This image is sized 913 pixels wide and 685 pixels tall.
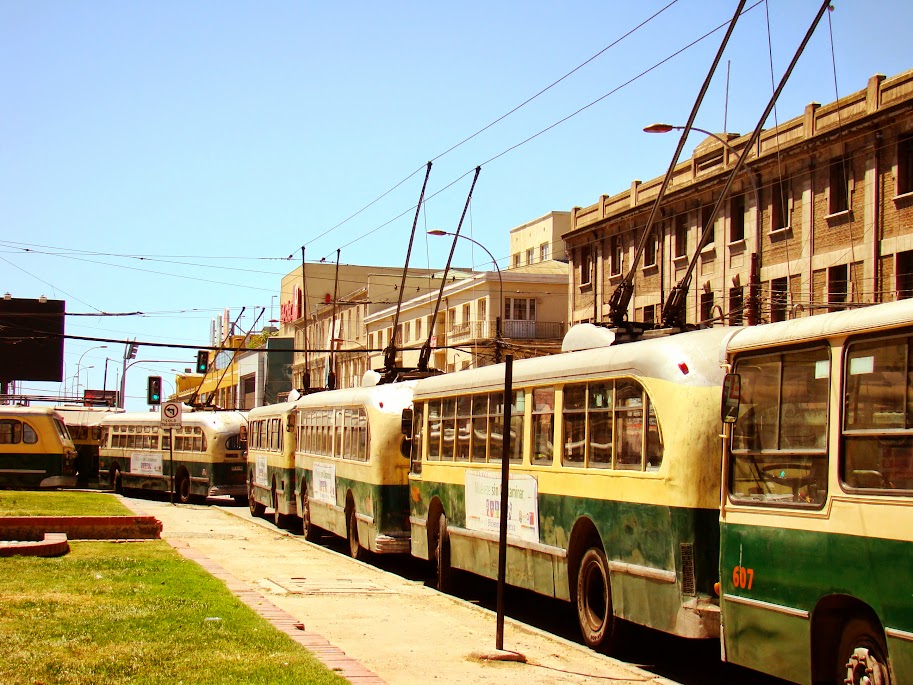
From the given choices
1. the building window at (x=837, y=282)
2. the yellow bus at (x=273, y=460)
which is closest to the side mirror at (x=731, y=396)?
the yellow bus at (x=273, y=460)

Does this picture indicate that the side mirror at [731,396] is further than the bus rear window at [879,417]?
Yes

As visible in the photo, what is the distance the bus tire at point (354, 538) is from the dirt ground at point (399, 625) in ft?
0.85

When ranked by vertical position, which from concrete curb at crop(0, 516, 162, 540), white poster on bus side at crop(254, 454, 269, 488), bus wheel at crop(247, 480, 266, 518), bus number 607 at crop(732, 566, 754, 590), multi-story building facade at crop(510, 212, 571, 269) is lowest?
bus wheel at crop(247, 480, 266, 518)

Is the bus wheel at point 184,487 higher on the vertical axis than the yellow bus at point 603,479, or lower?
lower

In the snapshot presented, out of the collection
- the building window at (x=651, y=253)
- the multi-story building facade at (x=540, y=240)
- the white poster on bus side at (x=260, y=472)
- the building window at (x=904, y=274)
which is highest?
the multi-story building facade at (x=540, y=240)

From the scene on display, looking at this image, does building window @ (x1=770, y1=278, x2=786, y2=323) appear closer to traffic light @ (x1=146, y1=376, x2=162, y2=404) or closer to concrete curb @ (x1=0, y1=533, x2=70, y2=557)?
traffic light @ (x1=146, y1=376, x2=162, y2=404)

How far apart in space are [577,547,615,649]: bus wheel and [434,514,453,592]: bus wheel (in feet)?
15.5

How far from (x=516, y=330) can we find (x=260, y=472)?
102ft

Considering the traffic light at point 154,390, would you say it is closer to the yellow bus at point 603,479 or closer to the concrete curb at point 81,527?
the concrete curb at point 81,527

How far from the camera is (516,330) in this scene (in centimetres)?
6338

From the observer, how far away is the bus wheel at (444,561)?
57.8 ft

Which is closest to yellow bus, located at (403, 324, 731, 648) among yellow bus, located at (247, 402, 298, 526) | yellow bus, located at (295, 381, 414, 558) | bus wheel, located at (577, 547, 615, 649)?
bus wheel, located at (577, 547, 615, 649)

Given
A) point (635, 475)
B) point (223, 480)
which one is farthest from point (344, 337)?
point (635, 475)

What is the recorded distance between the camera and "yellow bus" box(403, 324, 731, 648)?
1068cm
